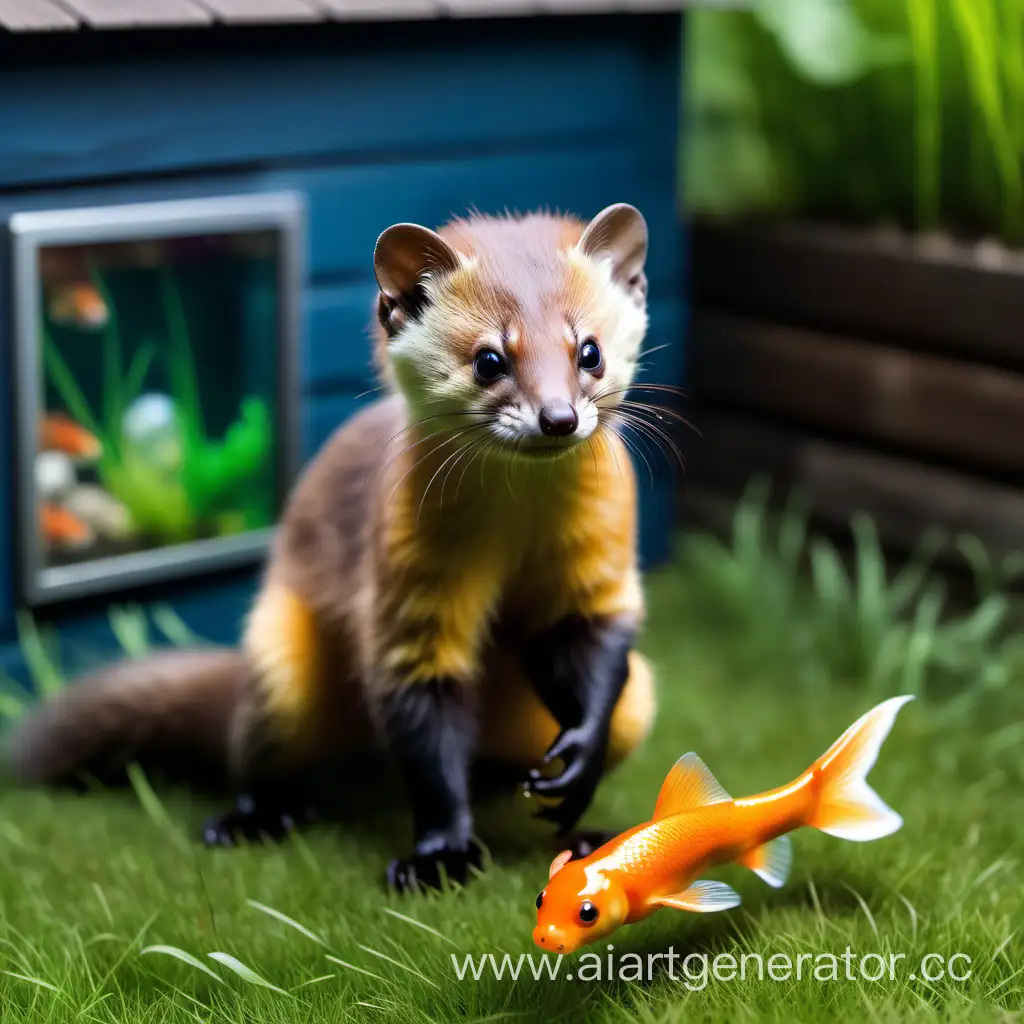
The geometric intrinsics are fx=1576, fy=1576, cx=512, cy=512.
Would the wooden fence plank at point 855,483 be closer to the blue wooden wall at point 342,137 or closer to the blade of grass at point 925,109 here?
the blue wooden wall at point 342,137

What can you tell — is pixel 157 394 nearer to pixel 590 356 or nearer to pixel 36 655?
pixel 36 655

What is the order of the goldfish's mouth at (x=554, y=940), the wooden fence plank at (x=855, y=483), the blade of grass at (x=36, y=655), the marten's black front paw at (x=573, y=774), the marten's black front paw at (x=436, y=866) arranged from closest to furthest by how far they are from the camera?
the goldfish's mouth at (x=554, y=940), the marten's black front paw at (x=573, y=774), the marten's black front paw at (x=436, y=866), the blade of grass at (x=36, y=655), the wooden fence plank at (x=855, y=483)

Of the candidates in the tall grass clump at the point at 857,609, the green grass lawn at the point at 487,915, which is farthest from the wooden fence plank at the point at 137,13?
the tall grass clump at the point at 857,609

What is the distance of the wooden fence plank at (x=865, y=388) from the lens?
3338 millimetres

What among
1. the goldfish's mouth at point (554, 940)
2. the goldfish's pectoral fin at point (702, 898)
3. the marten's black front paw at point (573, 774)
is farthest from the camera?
the marten's black front paw at point (573, 774)

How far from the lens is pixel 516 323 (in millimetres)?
1965

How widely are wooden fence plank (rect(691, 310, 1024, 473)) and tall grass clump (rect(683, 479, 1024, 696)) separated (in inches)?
8.0

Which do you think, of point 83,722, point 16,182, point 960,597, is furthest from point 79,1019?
point 960,597

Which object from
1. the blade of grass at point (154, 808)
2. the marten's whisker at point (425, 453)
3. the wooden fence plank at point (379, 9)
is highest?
the wooden fence plank at point (379, 9)

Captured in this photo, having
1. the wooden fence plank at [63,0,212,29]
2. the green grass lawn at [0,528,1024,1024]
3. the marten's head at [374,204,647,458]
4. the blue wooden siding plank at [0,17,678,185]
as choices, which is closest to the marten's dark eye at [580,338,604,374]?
the marten's head at [374,204,647,458]

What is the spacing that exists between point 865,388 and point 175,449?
1.54m

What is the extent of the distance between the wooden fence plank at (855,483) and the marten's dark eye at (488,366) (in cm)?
173

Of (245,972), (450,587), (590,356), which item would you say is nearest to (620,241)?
(590,356)

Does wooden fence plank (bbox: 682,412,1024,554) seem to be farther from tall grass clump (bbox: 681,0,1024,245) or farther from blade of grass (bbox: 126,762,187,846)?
blade of grass (bbox: 126,762,187,846)
